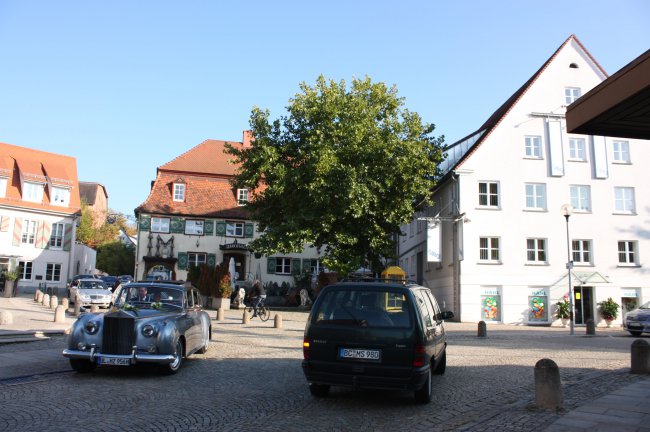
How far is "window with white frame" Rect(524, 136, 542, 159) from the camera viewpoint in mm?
32438

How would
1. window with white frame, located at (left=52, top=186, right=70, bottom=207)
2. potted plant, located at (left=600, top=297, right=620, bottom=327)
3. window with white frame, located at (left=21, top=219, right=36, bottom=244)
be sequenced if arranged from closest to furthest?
potted plant, located at (left=600, top=297, right=620, bottom=327), window with white frame, located at (left=21, top=219, right=36, bottom=244), window with white frame, located at (left=52, top=186, right=70, bottom=207)

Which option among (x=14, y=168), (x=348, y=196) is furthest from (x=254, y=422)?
(x=14, y=168)

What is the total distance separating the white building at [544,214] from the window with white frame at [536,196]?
6 centimetres

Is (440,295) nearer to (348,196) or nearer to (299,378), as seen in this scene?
(348,196)

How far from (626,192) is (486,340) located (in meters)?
18.5

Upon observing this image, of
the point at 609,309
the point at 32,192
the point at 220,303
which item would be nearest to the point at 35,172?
the point at 32,192

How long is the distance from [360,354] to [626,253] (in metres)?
29.9

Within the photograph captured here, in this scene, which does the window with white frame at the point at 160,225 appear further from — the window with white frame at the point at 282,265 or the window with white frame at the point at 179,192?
the window with white frame at the point at 282,265

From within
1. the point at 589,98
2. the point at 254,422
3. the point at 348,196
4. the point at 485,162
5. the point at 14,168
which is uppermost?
the point at 14,168

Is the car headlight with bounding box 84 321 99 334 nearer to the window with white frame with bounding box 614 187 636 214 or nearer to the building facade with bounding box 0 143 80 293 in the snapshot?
the window with white frame with bounding box 614 187 636 214

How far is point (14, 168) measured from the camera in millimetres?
51250

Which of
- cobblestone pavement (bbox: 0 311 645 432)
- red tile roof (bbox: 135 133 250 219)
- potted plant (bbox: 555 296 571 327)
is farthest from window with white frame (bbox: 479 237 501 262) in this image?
red tile roof (bbox: 135 133 250 219)

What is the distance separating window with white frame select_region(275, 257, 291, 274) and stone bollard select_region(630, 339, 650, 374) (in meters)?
39.7

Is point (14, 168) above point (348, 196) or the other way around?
above
